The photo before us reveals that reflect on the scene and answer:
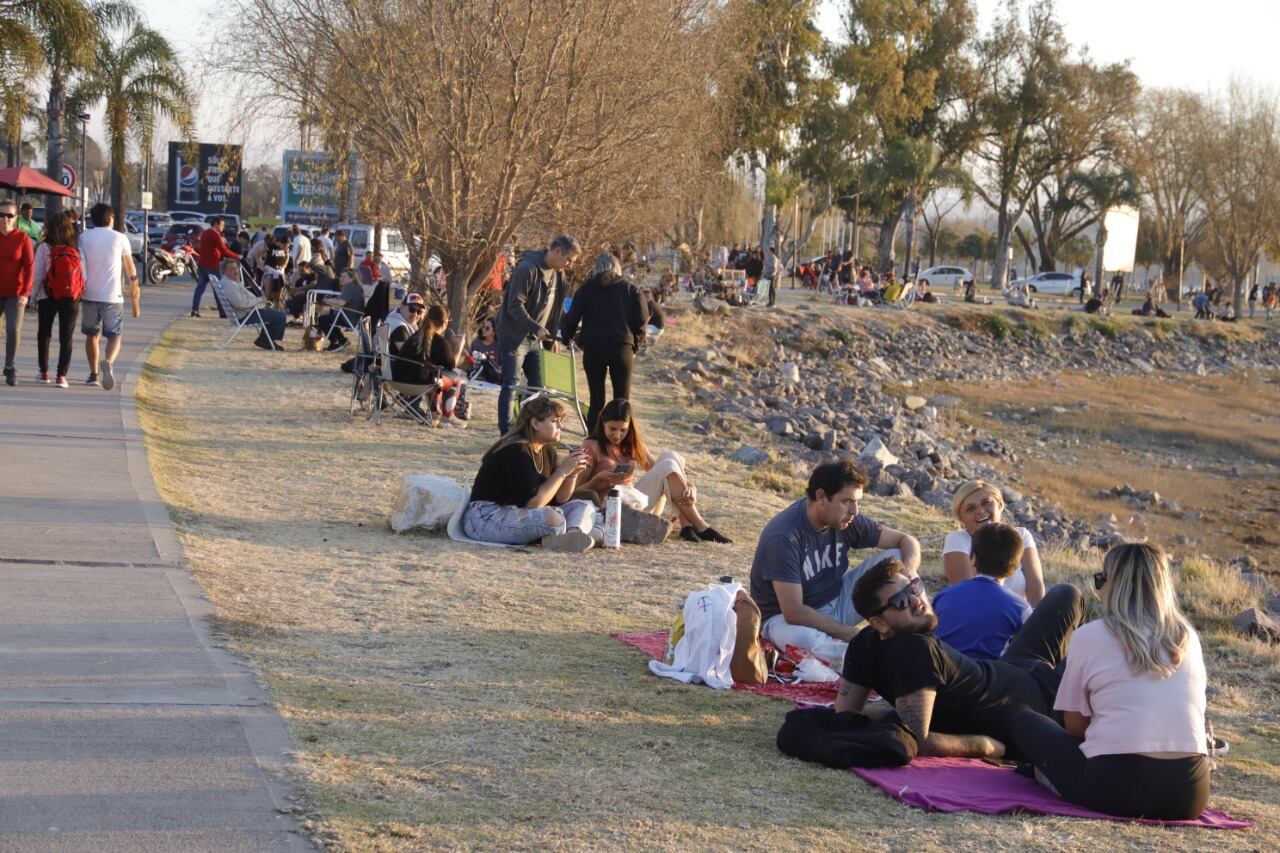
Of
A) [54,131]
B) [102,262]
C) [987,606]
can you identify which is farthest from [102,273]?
[54,131]

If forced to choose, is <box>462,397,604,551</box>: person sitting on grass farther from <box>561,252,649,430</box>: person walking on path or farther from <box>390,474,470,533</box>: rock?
<box>561,252,649,430</box>: person walking on path

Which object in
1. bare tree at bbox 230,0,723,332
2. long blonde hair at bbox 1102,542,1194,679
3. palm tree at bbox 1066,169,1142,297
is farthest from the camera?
palm tree at bbox 1066,169,1142,297

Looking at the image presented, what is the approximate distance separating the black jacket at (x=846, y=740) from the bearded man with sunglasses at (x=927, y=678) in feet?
0.21

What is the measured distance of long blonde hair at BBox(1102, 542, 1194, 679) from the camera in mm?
4773

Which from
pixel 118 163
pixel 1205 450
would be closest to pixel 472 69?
pixel 1205 450

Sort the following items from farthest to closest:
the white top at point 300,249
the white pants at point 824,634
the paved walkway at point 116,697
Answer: the white top at point 300,249
the white pants at point 824,634
the paved walkway at point 116,697

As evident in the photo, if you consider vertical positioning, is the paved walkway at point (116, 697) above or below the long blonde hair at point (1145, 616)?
below

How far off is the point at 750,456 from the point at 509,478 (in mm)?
6637

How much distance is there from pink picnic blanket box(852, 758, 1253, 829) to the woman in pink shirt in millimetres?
87

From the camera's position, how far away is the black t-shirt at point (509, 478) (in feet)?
29.4

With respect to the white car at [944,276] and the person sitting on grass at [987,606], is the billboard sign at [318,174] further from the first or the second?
the white car at [944,276]

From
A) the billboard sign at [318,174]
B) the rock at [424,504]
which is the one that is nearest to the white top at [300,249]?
the billboard sign at [318,174]

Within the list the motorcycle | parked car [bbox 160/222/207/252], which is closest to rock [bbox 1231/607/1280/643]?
the motorcycle

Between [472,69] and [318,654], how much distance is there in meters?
11.9
